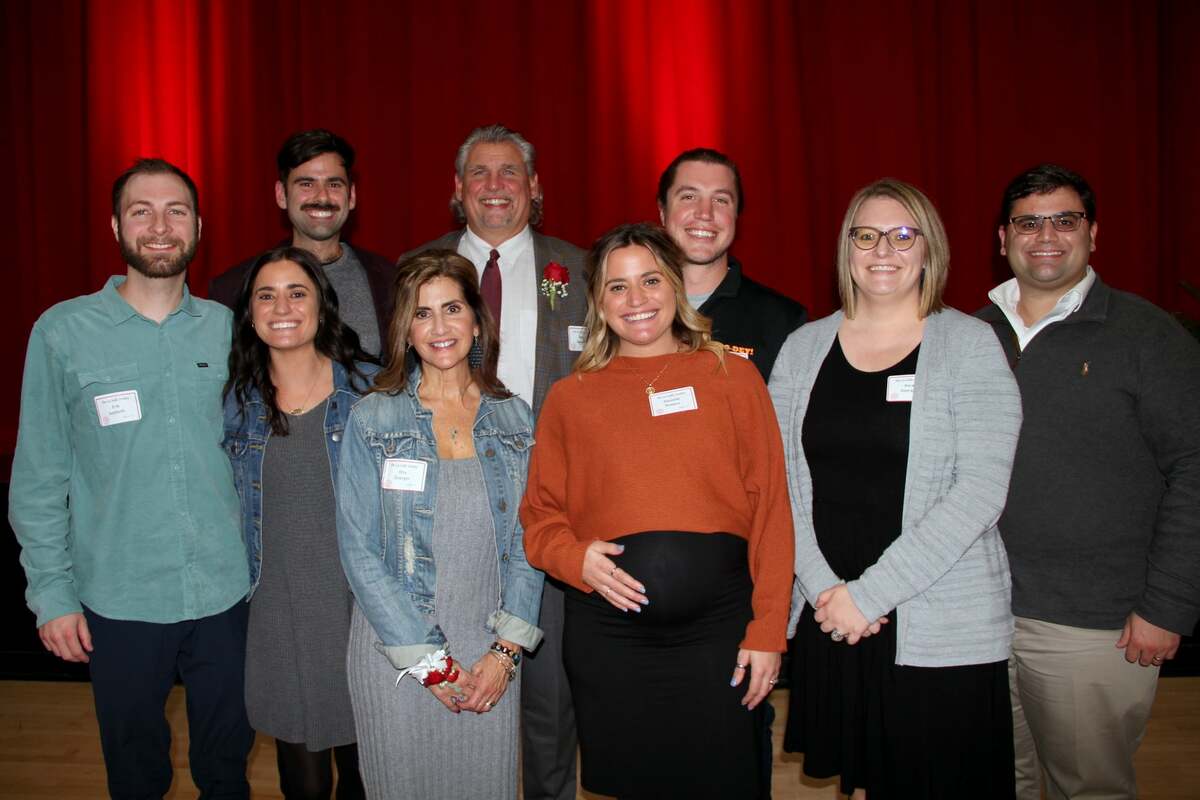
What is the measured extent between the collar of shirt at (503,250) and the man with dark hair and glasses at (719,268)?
21.8 inches

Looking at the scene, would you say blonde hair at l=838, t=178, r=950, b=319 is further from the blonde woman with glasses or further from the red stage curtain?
the red stage curtain

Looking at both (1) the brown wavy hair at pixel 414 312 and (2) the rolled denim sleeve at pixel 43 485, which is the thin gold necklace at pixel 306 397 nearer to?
(1) the brown wavy hair at pixel 414 312

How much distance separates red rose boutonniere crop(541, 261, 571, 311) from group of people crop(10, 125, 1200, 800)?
20.3 inches

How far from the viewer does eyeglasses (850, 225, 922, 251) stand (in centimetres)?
203

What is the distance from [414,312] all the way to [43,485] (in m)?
1.16

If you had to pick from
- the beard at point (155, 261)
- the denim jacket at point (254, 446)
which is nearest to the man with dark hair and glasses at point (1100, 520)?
the denim jacket at point (254, 446)

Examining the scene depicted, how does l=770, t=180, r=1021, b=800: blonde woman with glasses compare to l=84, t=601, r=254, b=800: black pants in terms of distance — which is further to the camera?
l=84, t=601, r=254, b=800: black pants

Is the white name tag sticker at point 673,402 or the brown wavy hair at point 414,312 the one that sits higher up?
the brown wavy hair at point 414,312

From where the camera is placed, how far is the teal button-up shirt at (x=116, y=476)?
221cm

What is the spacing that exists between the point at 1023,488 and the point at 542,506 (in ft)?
4.33

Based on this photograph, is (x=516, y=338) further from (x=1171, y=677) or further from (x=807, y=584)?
(x=1171, y=677)

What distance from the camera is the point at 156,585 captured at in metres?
2.21

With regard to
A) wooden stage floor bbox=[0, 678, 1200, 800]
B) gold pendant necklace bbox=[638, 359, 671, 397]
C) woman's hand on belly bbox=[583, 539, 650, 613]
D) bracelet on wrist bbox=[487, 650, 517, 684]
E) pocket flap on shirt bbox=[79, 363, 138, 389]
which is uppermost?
pocket flap on shirt bbox=[79, 363, 138, 389]

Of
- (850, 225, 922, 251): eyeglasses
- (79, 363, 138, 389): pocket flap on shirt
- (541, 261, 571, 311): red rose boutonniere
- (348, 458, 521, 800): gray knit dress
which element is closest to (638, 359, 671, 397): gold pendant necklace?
(348, 458, 521, 800): gray knit dress
